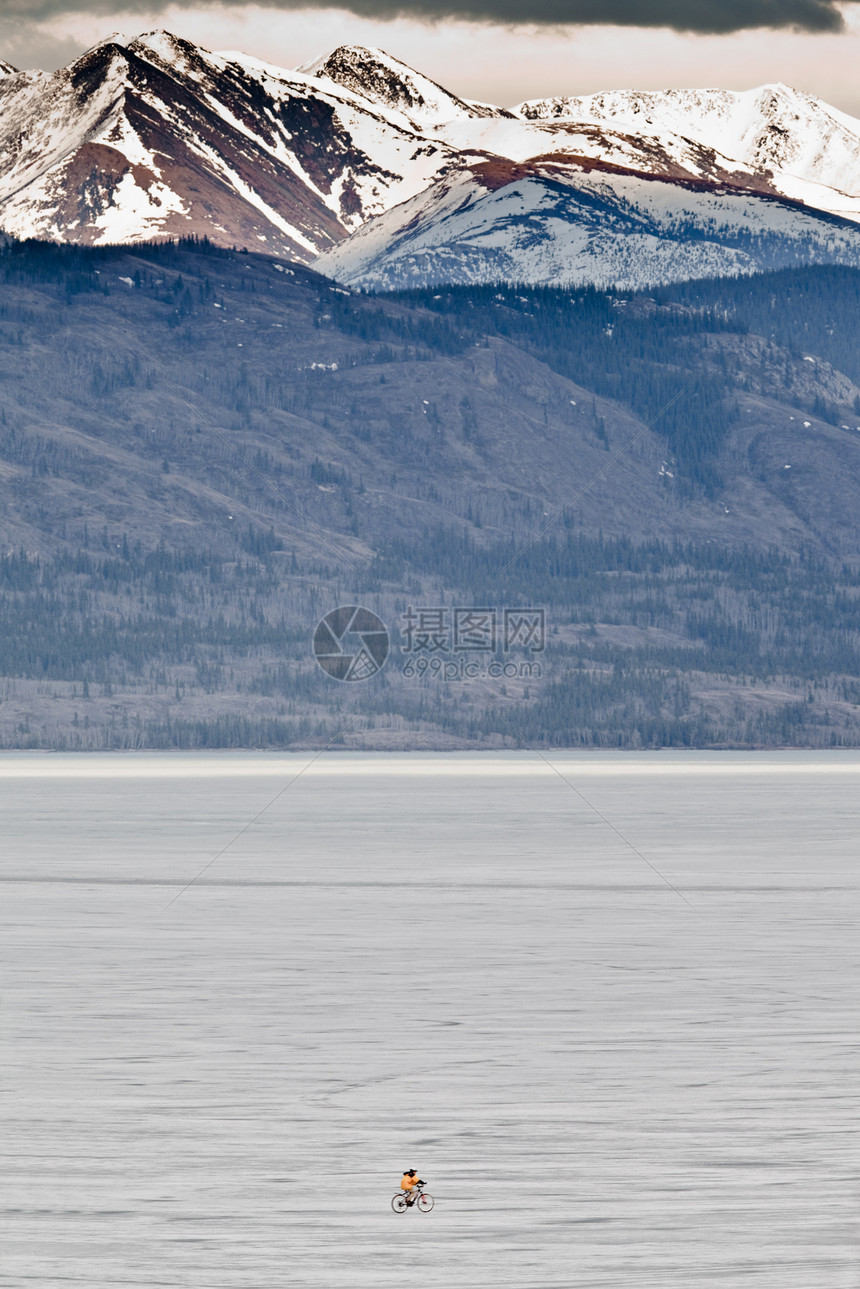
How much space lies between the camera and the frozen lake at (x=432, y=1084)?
2275cm

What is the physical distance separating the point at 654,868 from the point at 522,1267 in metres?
60.0

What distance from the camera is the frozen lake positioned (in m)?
22.8

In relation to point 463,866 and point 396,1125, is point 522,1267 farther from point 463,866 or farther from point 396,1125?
point 463,866

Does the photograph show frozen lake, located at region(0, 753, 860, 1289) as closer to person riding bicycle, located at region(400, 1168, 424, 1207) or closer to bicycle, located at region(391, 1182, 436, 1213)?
bicycle, located at region(391, 1182, 436, 1213)

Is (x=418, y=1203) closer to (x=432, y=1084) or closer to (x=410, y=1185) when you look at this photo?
(x=410, y=1185)

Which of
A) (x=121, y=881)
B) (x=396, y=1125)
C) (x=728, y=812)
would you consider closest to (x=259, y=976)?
(x=396, y=1125)

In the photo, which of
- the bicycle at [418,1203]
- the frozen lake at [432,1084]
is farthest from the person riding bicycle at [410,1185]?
the frozen lake at [432,1084]

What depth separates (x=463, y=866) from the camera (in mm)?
82688

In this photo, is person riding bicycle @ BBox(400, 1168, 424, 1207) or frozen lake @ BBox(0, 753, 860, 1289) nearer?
person riding bicycle @ BBox(400, 1168, 424, 1207)

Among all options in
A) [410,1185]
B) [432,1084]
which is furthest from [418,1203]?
[432,1084]

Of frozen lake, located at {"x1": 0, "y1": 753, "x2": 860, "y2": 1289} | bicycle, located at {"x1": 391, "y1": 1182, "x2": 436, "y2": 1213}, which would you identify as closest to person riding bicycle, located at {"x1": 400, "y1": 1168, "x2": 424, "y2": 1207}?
bicycle, located at {"x1": 391, "y1": 1182, "x2": 436, "y2": 1213}

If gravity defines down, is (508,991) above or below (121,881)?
above

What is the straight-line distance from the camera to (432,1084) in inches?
1245

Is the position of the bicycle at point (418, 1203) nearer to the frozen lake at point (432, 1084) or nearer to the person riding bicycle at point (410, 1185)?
the frozen lake at point (432, 1084)
